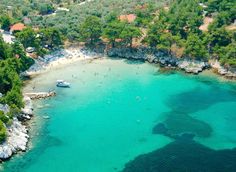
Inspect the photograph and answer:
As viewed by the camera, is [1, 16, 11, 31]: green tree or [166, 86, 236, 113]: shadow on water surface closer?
[166, 86, 236, 113]: shadow on water surface

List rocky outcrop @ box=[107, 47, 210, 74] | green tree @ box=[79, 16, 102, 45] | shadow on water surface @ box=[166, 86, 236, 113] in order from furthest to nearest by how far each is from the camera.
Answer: green tree @ box=[79, 16, 102, 45], rocky outcrop @ box=[107, 47, 210, 74], shadow on water surface @ box=[166, 86, 236, 113]

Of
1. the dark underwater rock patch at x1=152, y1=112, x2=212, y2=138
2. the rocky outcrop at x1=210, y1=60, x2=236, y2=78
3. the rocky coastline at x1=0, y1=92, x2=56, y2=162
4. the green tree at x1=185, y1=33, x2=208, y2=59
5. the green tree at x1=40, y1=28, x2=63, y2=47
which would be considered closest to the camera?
the rocky coastline at x1=0, y1=92, x2=56, y2=162

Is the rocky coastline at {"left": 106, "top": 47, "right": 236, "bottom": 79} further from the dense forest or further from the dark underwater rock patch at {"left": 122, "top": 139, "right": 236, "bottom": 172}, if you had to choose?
the dark underwater rock patch at {"left": 122, "top": 139, "right": 236, "bottom": 172}

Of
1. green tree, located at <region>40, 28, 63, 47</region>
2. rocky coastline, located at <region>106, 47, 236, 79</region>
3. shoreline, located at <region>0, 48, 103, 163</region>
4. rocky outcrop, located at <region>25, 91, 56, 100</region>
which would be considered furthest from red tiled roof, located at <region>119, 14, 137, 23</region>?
rocky outcrop, located at <region>25, 91, 56, 100</region>

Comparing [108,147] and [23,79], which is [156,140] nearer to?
[108,147]

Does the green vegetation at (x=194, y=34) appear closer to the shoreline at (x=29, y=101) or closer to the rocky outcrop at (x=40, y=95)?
the shoreline at (x=29, y=101)

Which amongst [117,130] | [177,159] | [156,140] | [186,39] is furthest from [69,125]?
[186,39]
